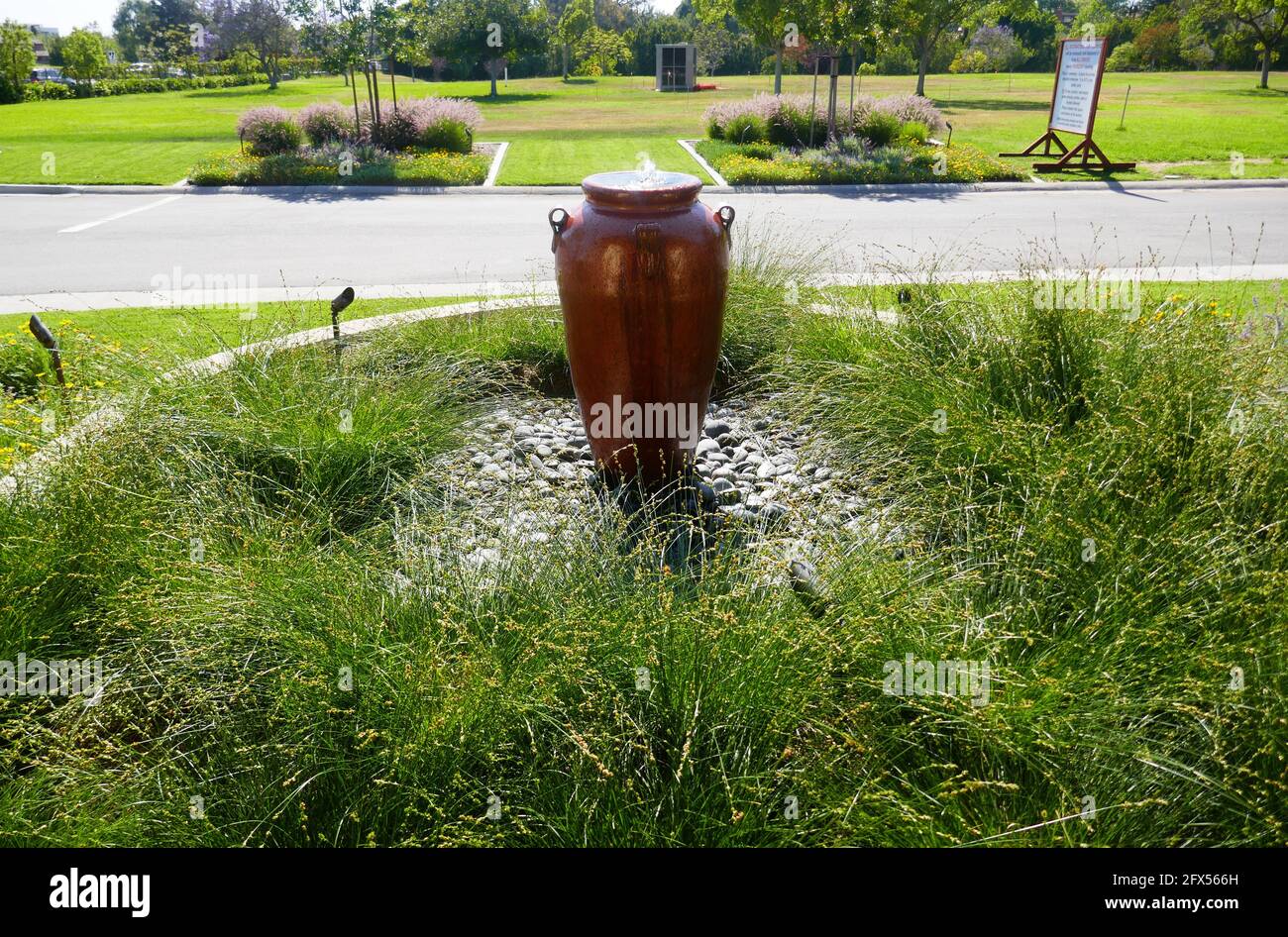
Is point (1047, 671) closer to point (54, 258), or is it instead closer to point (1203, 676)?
point (1203, 676)

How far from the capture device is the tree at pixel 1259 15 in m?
32.5

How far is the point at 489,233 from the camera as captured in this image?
12.4 metres

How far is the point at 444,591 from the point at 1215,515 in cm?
280

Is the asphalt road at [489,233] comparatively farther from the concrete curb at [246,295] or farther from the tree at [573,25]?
the tree at [573,25]

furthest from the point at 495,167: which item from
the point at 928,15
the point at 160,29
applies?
the point at 160,29

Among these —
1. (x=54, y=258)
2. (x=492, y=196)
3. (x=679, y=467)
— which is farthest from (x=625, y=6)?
(x=679, y=467)

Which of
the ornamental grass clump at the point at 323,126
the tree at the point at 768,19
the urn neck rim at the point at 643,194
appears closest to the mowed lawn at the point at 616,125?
the ornamental grass clump at the point at 323,126

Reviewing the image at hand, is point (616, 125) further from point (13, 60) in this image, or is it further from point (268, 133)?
point (13, 60)

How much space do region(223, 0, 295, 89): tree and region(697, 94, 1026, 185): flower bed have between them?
38.6 metres

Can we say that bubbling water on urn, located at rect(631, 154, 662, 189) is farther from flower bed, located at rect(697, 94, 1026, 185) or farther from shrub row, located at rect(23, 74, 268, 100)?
shrub row, located at rect(23, 74, 268, 100)

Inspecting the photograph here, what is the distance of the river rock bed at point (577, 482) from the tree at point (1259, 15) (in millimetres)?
34397

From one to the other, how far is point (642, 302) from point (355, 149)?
1649cm

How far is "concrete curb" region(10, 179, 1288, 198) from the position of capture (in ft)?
52.1

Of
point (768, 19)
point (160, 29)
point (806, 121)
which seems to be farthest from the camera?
point (160, 29)
